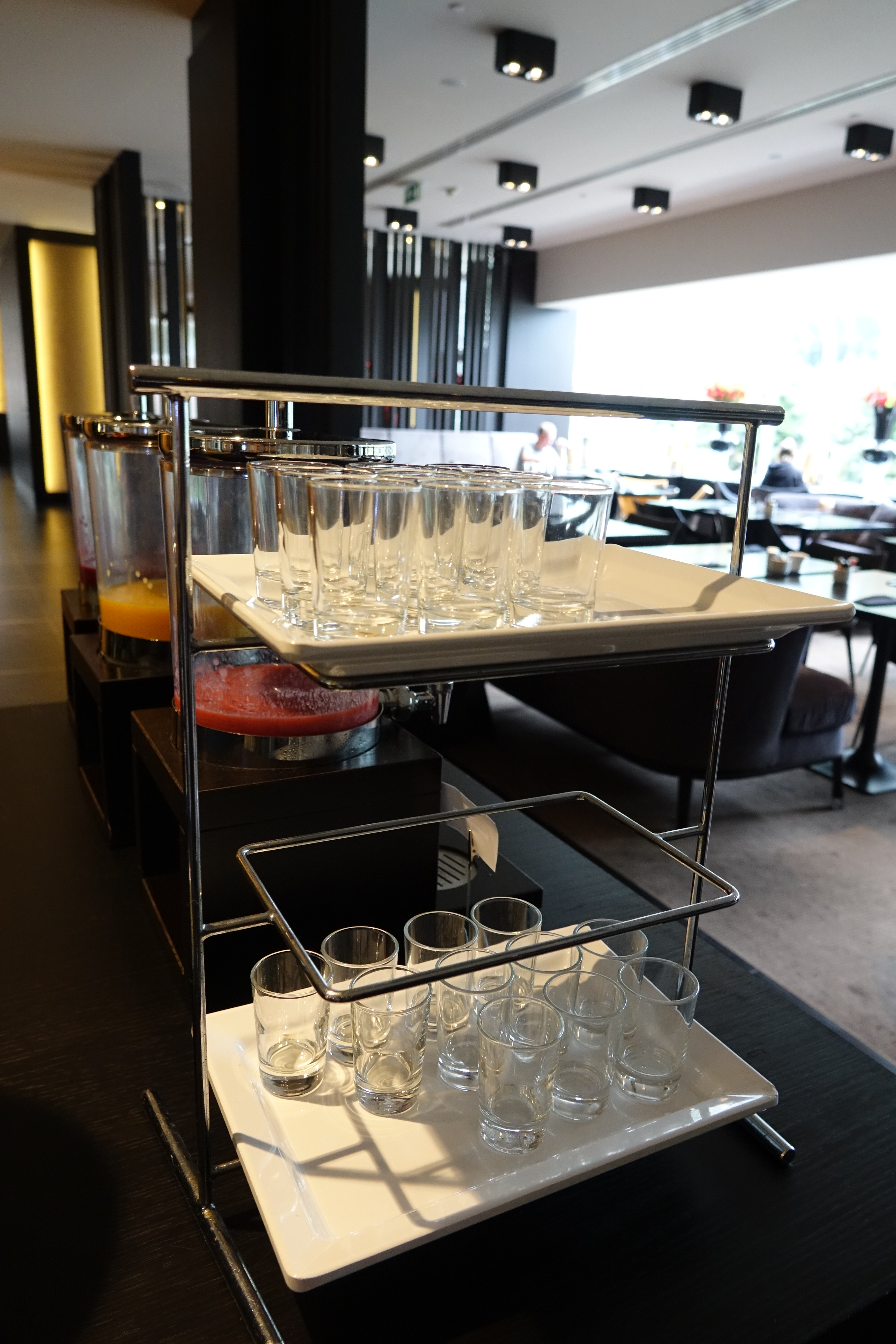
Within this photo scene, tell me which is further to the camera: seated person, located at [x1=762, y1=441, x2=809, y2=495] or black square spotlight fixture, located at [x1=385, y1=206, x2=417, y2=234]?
seated person, located at [x1=762, y1=441, x2=809, y2=495]

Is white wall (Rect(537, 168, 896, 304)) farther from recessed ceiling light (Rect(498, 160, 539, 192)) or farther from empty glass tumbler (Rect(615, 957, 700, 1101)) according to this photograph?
empty glass tumbler (Rect(615, 957, 700, 1101))

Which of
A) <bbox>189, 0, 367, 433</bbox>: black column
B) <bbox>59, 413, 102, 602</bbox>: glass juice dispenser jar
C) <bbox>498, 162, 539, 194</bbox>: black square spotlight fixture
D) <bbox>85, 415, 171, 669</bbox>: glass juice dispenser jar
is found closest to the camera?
<bbox>85, 415, 171, 669</bbox>: glass juice dispenser jar

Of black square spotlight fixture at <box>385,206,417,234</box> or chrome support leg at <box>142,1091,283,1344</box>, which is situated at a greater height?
black square spotlight fixture at <box>385,206,417,234</box>

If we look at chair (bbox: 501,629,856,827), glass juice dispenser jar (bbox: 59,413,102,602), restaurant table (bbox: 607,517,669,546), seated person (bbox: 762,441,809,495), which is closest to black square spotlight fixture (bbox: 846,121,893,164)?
restaurant table (bbox: 607,517,669,546)

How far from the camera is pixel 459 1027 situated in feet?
2.45

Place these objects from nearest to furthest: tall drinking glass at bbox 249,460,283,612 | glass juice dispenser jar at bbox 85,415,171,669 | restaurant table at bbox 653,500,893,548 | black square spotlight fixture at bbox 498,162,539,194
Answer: tall drinking glass at bbox 249,460,283,612 < glass juice dispenser jar at bbox 85,415,171,669 < restaurant table at bbox 653,500,893,548 < black square spotlight fixture at bbox 498,162,539,194

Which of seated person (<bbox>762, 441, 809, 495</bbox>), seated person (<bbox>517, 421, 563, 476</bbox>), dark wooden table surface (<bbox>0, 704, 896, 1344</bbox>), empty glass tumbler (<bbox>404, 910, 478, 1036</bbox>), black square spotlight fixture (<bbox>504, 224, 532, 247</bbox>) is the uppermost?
black square spotlight fixture (<bbox>504, 224, 532, 247</bbox>)

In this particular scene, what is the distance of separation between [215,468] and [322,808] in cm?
34

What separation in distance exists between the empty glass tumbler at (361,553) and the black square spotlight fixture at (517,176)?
21.3 ft

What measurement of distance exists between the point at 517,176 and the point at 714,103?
1.97m

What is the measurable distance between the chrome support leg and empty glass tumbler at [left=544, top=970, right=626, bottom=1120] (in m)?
0.24

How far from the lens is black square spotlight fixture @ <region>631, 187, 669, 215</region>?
698 centimetres

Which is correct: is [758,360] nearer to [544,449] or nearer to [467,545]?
[544,449]

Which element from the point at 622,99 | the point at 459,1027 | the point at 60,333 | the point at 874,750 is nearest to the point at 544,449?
the point at 622,99
